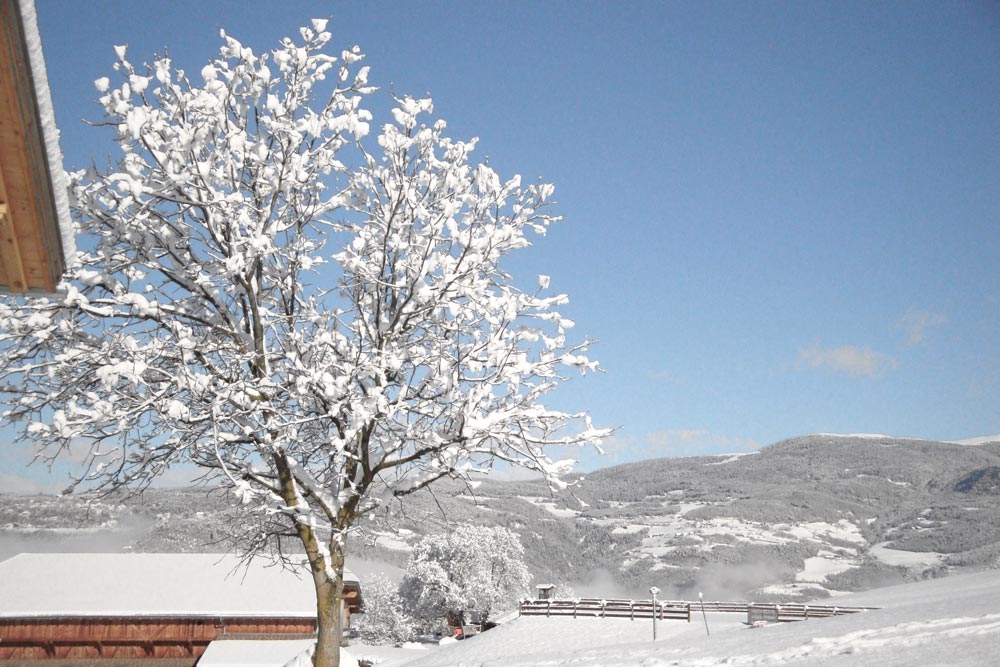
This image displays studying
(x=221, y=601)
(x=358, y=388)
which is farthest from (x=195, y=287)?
(x=221, y=601)

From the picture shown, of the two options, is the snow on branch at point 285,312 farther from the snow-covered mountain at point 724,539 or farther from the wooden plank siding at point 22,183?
the snow-covered mountain at point 724,539

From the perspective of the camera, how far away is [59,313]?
8.94 meters

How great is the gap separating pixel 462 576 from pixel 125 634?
34929 millimetres

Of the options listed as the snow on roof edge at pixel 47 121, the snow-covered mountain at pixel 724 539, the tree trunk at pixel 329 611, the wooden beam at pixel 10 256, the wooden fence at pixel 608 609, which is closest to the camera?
the snow on roof edge at pixel 47 121

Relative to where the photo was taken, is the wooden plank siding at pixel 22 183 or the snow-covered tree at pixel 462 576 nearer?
the wooden plank siding at pixel 22 183

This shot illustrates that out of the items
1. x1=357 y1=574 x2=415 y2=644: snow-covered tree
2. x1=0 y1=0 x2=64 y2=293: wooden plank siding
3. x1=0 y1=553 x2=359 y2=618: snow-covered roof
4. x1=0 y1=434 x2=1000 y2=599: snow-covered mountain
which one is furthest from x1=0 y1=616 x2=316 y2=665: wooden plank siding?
x1=0 y1=434 x2=1000 y2=599: snow-covered mountain

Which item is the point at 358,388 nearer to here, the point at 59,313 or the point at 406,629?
the point at 59,313

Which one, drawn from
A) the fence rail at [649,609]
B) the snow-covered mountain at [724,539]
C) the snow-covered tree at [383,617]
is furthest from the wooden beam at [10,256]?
the snow-covered mountain at [724,539]

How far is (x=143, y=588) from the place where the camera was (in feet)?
95.4

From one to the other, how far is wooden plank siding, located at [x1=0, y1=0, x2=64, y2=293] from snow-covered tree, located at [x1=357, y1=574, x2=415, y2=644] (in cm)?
5257

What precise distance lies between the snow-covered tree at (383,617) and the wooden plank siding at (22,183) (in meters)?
52.6

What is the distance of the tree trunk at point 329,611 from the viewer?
915cm

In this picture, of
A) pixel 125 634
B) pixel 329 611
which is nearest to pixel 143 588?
pixel 125 634

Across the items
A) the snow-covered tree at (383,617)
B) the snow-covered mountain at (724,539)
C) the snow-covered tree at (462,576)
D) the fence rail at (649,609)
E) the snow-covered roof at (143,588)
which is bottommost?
the snow-covered mountain at (724,539)
